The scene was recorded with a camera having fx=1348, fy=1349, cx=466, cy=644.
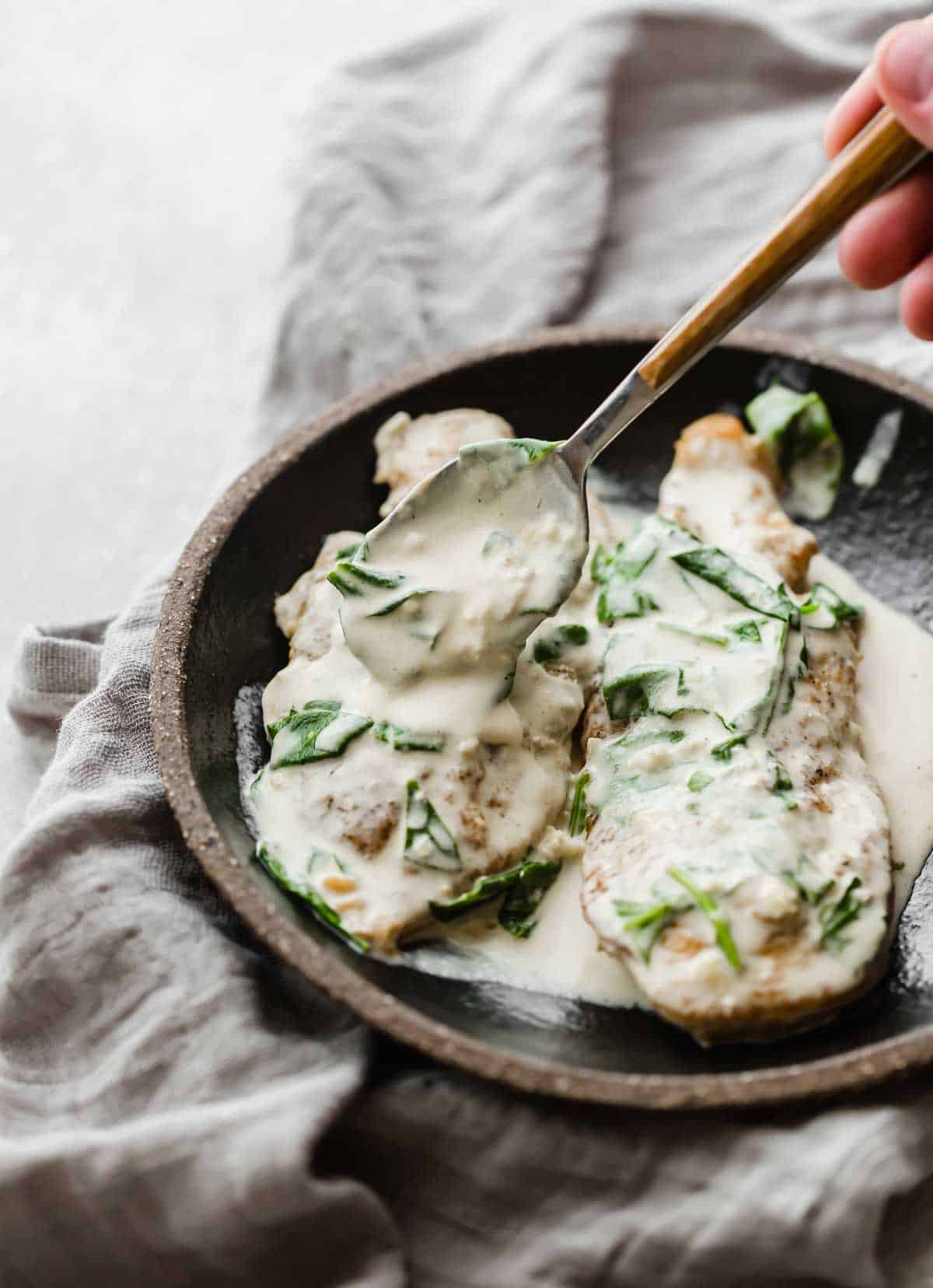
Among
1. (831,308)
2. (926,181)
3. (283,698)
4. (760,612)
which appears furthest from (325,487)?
(831,308)

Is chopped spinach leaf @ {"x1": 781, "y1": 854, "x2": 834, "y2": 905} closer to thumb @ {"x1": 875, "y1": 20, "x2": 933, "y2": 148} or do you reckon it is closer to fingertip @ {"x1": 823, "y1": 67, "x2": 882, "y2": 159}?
thumb @ {"x1": 875, "y1": 20, "x2": 933, "y2": 148}

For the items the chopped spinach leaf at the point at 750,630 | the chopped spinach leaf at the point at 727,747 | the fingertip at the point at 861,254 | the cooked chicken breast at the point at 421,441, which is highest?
the fingertip at the point at 861,254

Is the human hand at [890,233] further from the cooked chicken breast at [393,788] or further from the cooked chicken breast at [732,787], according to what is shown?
the cooked chicken breast at [393,788]

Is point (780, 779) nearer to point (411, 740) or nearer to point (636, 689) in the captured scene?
point (636, 689)

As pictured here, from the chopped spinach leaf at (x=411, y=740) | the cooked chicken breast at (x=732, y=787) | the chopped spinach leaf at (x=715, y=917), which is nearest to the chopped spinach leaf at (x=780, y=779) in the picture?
the cooked chicken breast at (x=732, y=787)

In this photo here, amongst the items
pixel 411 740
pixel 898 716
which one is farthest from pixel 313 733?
pixel 898 716

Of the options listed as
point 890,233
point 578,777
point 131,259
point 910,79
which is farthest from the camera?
point 131,259
